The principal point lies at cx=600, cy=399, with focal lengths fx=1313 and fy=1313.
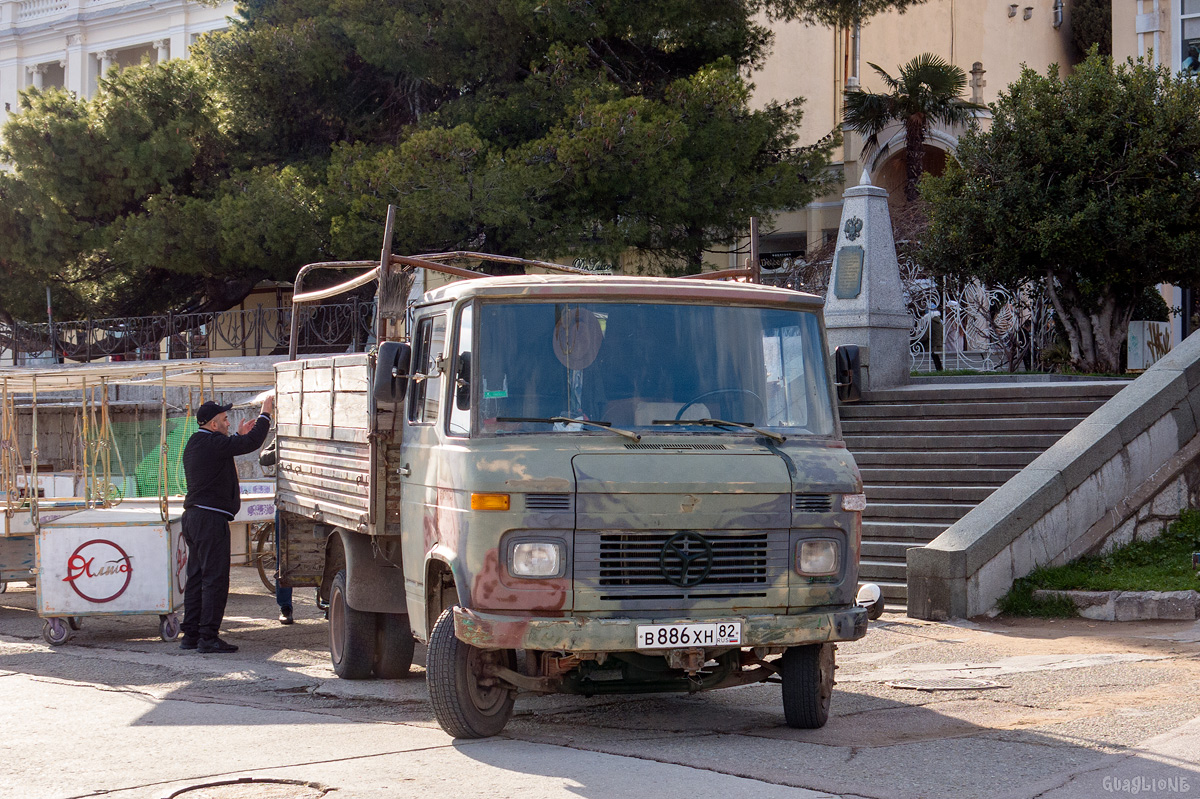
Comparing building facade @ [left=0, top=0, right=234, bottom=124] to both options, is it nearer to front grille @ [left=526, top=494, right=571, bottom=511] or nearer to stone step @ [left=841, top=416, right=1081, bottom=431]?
stone step @ [left=841, top=416, right=1081, bottom=431]

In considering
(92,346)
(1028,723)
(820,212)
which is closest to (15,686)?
(1028,723)

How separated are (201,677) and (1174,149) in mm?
12324

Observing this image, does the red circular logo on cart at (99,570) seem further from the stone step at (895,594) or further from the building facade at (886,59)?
the building facade at (886,59)

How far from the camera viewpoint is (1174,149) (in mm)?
15242

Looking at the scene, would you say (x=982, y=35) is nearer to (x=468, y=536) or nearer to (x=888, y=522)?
(x=888, y=522)

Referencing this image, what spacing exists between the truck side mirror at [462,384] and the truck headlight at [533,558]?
0.78m

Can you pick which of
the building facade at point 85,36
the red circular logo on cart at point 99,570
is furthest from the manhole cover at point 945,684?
the building facade at point 85,36

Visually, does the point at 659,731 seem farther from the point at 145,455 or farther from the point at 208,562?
the point at 145,455

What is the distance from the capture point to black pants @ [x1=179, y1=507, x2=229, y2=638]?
9867 mm

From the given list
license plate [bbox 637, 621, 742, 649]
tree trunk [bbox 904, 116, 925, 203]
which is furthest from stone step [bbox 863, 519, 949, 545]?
tree trunk [bbox 904, 116, 925, 203]

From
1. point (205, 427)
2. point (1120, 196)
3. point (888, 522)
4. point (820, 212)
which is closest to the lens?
point (205, 427)

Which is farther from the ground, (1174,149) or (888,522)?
(1174,149)

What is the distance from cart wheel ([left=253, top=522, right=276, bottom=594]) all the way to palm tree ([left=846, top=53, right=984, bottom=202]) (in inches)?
662

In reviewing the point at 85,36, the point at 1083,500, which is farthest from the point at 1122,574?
the point at 85,36
